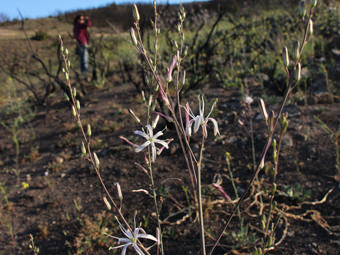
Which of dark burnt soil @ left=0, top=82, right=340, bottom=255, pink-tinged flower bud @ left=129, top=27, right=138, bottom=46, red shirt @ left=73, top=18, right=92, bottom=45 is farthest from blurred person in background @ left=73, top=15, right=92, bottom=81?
pink-tinged flower bud @ left=129, top=27, right=138, bottom=46

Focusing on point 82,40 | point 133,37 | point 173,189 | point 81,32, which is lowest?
point 173,189

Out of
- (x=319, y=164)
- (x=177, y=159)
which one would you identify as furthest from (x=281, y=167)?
(x=177, y=159)

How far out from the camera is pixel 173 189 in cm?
279

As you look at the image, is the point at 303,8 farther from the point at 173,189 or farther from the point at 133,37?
the point at 173,189

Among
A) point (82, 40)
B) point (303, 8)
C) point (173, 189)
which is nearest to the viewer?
point (303, 8)

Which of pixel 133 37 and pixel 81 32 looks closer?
pixel 133 37

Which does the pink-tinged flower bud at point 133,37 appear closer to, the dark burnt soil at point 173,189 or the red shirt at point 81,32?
the dark burnt soil at point 173,189

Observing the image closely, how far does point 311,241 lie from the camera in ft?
6.89

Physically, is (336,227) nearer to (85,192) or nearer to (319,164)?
(319,164)

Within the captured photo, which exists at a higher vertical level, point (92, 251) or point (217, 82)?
point (217, 82)

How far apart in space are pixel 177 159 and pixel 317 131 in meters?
1.52

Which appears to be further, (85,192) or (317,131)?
(317,131)

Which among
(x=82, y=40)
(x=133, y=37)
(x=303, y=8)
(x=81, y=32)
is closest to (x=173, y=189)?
(x=133, y=37)

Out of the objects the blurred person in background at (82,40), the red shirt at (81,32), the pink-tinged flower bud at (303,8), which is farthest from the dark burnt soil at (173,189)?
the red shirt at (81,32)
